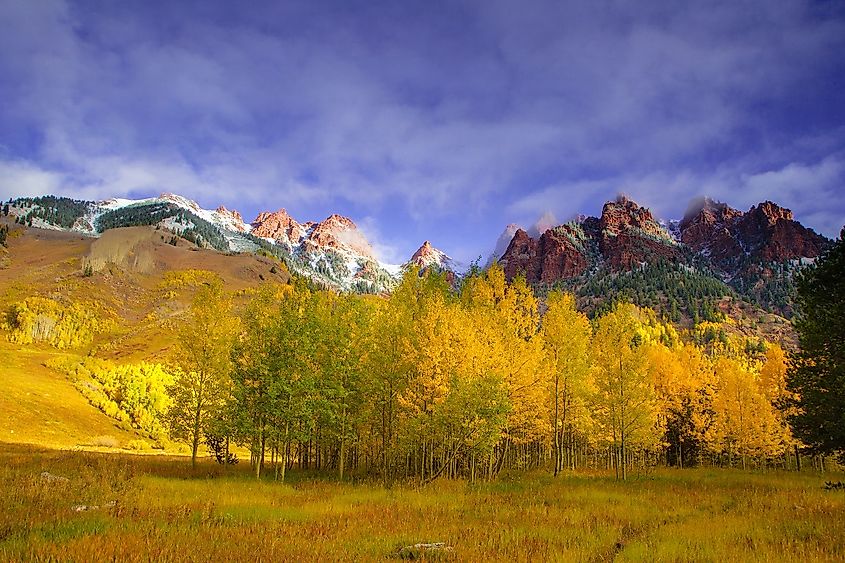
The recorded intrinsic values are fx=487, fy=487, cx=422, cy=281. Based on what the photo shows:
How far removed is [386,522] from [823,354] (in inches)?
889

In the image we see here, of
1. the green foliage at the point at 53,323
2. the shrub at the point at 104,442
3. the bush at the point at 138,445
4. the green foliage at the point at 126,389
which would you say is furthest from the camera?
the green foliage at the point at 53,323

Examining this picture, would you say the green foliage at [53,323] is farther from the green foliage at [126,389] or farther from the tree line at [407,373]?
the tree line at [407,373]

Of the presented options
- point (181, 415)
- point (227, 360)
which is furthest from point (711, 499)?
point (181, 415)

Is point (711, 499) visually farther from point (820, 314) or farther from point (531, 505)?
point (820, 314)

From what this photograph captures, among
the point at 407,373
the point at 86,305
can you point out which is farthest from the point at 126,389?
the point at 86,305

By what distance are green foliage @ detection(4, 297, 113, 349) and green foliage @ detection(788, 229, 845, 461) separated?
12791 centimetres

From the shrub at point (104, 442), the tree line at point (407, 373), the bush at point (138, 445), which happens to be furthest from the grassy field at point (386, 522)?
the bush at point (138, 445)

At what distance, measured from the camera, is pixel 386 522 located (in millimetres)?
13641

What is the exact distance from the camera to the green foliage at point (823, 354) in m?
21.0

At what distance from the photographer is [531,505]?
57.6 ft

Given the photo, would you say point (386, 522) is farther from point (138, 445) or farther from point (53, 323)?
point (53, 323)

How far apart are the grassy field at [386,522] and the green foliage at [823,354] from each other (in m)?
3.25

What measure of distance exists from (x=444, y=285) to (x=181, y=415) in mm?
17732

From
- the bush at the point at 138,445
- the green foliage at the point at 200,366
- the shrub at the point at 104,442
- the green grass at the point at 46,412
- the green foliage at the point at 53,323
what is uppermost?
the green foliage at the point at 53,323
